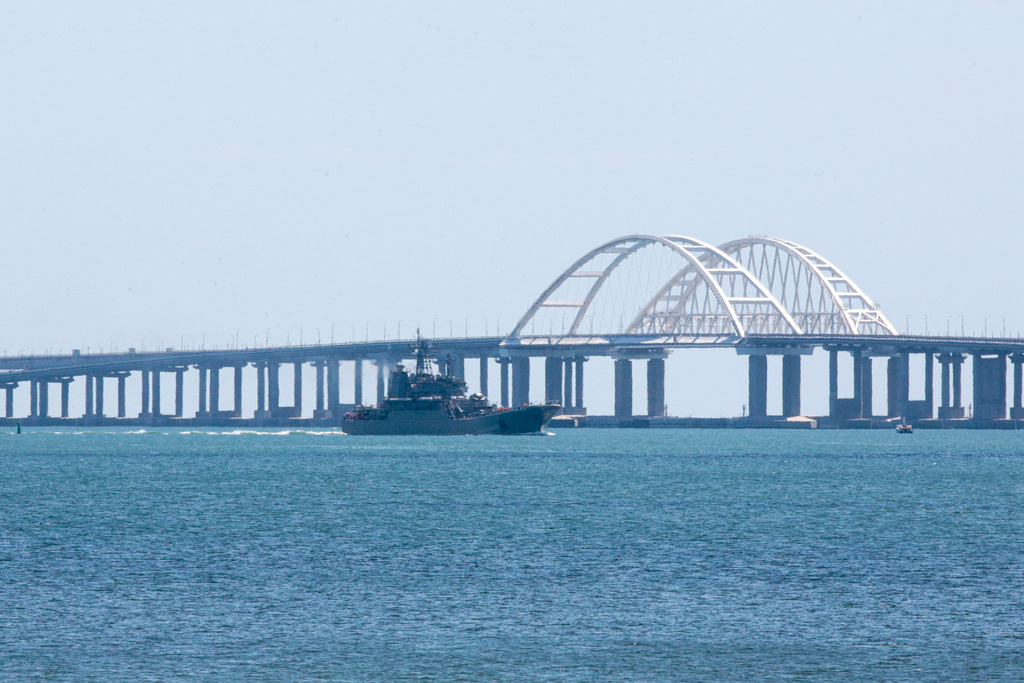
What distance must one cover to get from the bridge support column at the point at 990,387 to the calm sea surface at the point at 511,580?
359ft

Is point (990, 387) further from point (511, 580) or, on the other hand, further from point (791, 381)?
point (511, 580)

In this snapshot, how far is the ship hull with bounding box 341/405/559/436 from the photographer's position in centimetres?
15075

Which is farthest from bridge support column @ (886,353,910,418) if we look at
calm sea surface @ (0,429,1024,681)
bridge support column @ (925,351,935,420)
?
calm sea surface @ (0,429,1024,681)

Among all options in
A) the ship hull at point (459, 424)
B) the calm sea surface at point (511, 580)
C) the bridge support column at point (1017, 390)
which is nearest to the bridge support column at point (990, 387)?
the bridge support column at point (1017, 390)

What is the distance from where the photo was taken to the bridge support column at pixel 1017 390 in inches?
7411

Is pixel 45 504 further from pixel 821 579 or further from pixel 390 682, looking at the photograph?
pixel 390 682

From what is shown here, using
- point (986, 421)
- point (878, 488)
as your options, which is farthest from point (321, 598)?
point (986, 421)

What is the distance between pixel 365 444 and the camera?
14062cm

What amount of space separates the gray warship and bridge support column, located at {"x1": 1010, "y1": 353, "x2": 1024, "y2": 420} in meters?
62.3

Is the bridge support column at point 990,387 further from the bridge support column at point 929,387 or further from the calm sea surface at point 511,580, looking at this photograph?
the calm sea surface at point 511,580

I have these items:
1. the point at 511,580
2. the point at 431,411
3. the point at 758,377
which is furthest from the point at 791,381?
the point at 511,580

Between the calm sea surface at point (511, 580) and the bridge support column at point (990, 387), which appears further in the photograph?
the bridge support column at point (990, 387)

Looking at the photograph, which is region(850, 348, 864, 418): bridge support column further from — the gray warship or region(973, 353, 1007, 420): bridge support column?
the gray warship

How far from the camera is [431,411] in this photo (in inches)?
5891
